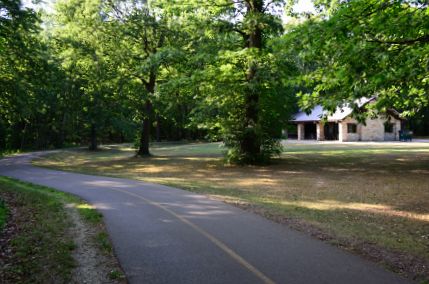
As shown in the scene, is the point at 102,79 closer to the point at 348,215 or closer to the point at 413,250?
the point at 348,215

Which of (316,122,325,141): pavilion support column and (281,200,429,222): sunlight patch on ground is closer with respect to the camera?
(281,200,429,222): sunlight patch on ground

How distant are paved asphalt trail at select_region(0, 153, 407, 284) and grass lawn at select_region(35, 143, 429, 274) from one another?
0.97 meters

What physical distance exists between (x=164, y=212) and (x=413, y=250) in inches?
224

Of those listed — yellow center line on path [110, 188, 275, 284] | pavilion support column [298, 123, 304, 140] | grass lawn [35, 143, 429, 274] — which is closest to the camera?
yellow center line on path [110, 188, 275, 284]

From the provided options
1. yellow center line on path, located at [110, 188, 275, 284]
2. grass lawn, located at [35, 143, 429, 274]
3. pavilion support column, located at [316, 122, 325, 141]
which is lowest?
grass lawn, located at [35, 143, 429, 274]

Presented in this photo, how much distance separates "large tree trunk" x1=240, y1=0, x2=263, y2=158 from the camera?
23141 millimetres

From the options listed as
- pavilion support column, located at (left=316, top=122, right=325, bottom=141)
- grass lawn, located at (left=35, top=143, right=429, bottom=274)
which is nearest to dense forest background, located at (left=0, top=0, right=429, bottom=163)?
grass lawn, located at (left=35, top=143, right=429, bottom=274)

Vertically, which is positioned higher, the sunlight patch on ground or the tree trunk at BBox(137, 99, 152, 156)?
the tree trunk at BBox(137, 99, 152, 156)

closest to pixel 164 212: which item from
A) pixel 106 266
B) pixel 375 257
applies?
pixel 106 266

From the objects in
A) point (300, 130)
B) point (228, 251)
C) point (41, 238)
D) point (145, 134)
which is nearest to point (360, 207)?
point (228, 251)

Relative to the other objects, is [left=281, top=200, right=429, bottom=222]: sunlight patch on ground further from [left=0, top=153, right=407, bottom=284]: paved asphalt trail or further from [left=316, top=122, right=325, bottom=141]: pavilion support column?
[left=316, top=122, right=325, bottom=141]: pavilion support column

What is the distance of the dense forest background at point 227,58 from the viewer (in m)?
10.4

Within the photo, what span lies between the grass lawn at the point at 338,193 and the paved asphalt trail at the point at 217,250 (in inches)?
38.0

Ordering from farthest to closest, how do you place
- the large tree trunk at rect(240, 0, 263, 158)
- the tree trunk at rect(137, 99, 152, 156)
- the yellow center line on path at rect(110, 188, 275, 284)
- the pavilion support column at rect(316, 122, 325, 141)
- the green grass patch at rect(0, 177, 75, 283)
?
the pavilion support column at rect(316, 122, 325, 141) < the tree trunk at rect(137, 99, 152, 156) < the large tree trunk at rect(240, 0, 263, 158) < the green grass patch at rect(0, 177, 75, 283) < the yellow center line on path at rect(110, 188, 275, 284)
